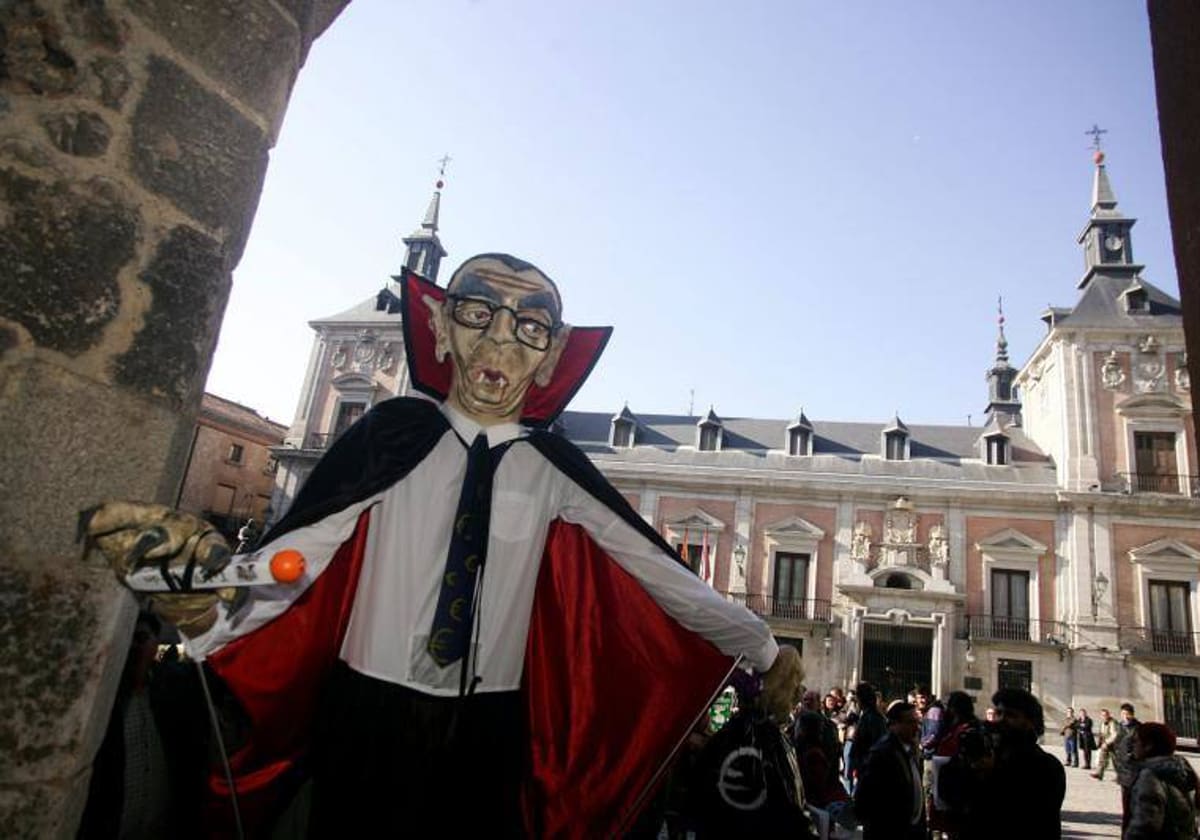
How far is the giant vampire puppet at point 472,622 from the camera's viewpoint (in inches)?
77.4

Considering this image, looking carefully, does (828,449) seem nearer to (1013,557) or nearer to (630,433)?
(1013,557)

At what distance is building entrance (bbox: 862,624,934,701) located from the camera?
21.0 m

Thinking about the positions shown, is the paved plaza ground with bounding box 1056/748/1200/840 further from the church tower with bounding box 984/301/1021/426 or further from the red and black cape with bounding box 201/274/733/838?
the church tower with bounding box 984/301/1021/426

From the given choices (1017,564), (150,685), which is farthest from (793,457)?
(150,685)

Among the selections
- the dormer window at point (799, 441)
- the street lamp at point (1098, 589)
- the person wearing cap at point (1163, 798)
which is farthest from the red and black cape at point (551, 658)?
the dormer window at point (799, 441)

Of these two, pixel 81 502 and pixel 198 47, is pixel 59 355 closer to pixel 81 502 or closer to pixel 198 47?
pixel 81 502

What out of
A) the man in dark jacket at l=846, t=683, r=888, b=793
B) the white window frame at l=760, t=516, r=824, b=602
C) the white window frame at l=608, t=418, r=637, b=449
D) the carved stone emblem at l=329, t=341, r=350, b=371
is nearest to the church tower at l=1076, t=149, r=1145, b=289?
the white window frame at l=760, t=516, r=824, b=602

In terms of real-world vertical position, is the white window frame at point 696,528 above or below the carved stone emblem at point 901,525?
below

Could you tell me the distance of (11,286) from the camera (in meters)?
1.33

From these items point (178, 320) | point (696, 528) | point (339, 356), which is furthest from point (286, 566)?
point (339, 356)

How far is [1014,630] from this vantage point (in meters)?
21.0

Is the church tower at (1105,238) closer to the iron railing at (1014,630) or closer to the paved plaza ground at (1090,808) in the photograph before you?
the iron railing at (1014,630)

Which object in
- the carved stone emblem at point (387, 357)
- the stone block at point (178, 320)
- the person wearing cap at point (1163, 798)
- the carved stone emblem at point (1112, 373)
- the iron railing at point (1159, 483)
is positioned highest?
the carved stone emblem at point (1112, 373)

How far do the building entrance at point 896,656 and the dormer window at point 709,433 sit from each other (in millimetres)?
8391
